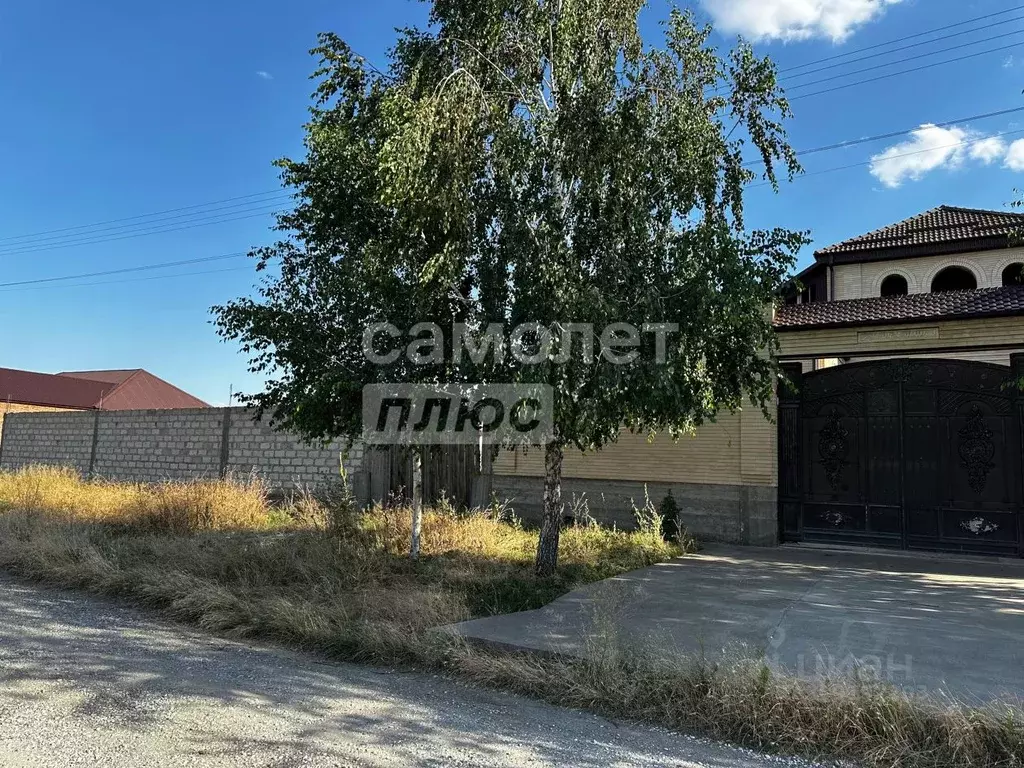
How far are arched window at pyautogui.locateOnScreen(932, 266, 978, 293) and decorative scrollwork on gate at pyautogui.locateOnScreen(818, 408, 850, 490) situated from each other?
894 centimetres

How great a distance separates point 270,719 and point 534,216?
14.8ft

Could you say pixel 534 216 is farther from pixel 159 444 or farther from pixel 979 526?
pixel 159 444

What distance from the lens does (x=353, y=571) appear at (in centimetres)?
722

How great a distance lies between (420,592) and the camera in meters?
6.36

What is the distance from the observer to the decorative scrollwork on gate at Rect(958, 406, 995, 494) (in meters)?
8.94

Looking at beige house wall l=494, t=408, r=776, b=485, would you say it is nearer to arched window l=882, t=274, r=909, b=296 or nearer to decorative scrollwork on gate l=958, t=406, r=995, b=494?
decorative scrollwork on gate l=958, t=406, r=995, b=494

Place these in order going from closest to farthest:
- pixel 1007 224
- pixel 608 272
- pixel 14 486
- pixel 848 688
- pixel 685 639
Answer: pixel 848 688 < pixel 685 639 < pixel 608 272 < pixel 14 486 < pixel 1007 224

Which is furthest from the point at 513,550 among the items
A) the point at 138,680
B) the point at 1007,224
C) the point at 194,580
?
the point at 1007,224

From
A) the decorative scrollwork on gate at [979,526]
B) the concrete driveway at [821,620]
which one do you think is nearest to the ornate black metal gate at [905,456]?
the decorative scrollwork on gate at [979,526]

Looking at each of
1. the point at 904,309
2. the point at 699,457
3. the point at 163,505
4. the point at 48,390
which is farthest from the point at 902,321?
the point at 48,390

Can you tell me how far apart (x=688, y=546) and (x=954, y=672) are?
5.44 metres

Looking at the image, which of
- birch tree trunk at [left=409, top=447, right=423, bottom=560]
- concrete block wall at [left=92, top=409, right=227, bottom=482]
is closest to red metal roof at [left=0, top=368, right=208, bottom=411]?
concrete block wall at [left=92, top=409, right=227, bottom=482]

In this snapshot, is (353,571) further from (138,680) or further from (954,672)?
(954,672)

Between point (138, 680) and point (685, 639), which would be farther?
point (685, 639)
